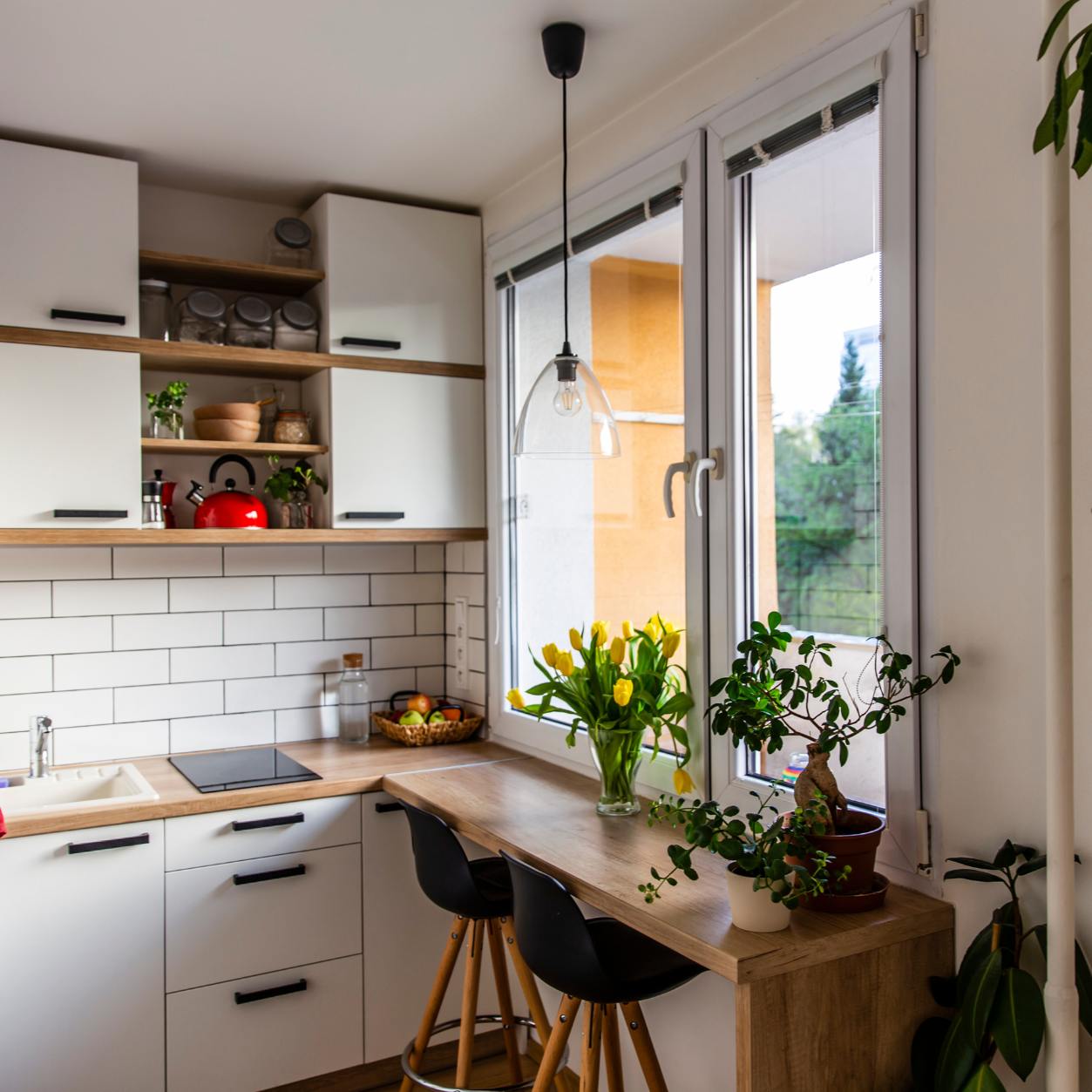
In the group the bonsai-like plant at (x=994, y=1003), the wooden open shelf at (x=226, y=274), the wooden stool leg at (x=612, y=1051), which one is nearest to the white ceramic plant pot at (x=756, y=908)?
the bonsai-like plant at (x=994, y=1003)

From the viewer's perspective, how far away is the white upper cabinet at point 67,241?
264cm

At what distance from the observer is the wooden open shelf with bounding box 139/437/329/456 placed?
9.46ft

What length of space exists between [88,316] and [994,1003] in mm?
2523

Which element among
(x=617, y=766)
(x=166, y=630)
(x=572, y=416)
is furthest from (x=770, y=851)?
(x=166, y=630)

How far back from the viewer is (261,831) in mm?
2658

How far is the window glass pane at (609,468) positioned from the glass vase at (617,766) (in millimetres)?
236

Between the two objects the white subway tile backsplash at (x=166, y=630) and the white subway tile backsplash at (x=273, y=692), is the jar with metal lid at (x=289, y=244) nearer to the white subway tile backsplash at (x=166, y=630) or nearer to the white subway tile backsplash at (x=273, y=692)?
the white subway tile backsplash at (x=166, y=630)

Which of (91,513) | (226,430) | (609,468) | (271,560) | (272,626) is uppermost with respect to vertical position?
(226,430)

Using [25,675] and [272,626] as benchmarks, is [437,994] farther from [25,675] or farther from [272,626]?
[25,675]

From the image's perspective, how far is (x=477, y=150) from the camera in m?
2.84

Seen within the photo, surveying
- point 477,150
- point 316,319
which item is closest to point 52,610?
point 316,319

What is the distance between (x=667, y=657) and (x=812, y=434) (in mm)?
599

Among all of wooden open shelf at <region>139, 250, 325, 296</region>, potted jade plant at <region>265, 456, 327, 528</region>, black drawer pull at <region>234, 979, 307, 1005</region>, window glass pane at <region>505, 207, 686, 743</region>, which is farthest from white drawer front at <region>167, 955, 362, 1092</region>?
wooden open shelf at <region>139, 250, 325, 296</region>

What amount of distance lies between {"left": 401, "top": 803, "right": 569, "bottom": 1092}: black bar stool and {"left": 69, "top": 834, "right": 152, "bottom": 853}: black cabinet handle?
65 centimetres
